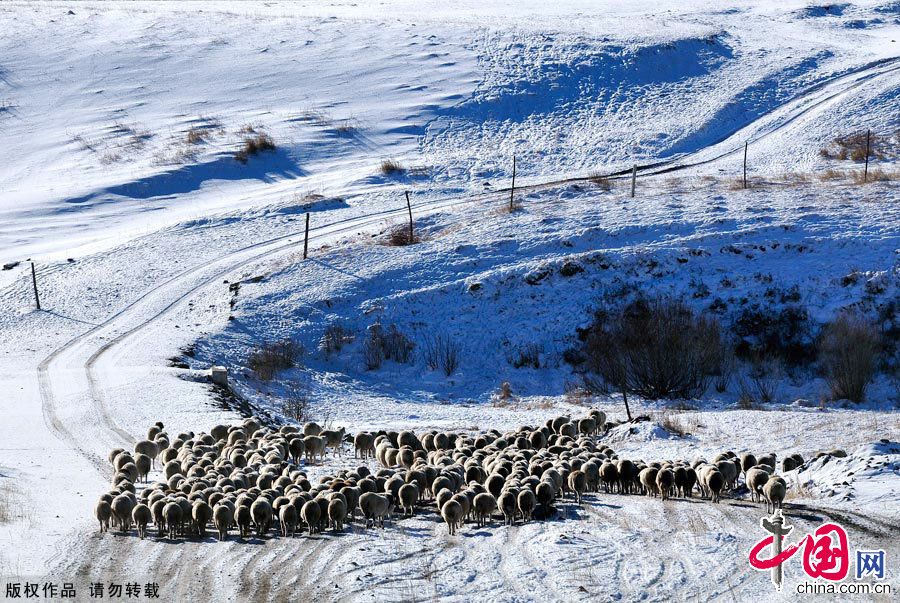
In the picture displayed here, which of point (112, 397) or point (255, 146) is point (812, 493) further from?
point (255, 146)

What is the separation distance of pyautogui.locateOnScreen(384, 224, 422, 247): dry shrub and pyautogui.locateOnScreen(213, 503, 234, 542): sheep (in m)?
34.3

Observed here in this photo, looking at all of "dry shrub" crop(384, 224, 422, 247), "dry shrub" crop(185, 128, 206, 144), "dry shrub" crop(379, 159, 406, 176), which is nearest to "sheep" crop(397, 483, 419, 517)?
"dry shrub" crop(384, 224, 422, 247)

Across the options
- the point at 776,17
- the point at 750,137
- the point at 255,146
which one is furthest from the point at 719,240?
the point at 776,17

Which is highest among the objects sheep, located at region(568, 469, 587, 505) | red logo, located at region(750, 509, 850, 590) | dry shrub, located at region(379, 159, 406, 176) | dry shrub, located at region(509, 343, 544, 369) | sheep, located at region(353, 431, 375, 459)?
red logo, located at region(750, 509, 850, 590)

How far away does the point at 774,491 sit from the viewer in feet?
55.4

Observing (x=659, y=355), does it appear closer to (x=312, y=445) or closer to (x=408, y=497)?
(x=312, y=445)

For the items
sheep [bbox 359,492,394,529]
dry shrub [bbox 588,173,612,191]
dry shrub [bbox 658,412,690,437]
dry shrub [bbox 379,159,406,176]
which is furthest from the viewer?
dry shrub [bbox 379,159,406,176]

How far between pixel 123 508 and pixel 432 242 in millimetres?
33896

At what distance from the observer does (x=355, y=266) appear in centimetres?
4862

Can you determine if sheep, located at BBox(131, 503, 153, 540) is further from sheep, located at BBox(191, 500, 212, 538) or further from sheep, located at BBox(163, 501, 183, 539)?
sheep, located at BBox(191, 500, 212, 538)

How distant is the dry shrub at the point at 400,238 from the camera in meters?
50.8

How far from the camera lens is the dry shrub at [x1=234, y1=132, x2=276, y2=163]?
67.4 m

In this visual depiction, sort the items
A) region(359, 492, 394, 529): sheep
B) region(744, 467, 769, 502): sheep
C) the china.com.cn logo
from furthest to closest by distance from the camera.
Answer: region(744, 467, 769, 502): sheep
region(359, 492, 394, 529): sheep
the china.com.cn logo

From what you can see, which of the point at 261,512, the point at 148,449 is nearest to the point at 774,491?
the point at 261,512
